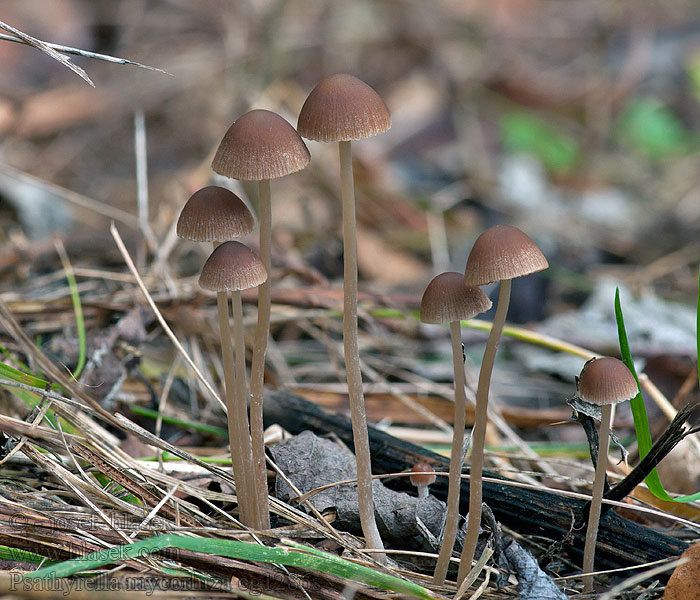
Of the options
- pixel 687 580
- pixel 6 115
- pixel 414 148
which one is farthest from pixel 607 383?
pixel 414 148

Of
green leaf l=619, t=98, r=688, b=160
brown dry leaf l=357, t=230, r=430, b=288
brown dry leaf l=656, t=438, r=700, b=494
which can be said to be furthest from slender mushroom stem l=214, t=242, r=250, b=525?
green leaf l=619, t=98, r=688, b=160

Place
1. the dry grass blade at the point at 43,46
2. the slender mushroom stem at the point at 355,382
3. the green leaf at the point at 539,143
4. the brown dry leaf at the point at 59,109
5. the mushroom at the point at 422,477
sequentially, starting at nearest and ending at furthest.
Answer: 1. the dry grass blade at the point at 43,46
2. the slender mushroom stem at the point at 355,382
3. the mushroom at the point at 422,477
4. the brown dry leaf at the point at 59,109
5. the green leaf at the point at 539,143

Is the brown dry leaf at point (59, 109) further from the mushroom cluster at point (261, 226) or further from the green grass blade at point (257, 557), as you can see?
the green grass blade at point (257, 557)

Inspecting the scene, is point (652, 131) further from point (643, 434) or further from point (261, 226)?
point (261, 226)

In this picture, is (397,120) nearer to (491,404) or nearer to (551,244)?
(551,244)

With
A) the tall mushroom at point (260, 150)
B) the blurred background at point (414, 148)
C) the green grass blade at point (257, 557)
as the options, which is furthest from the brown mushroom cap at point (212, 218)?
the blurred background at point (414, 148)
